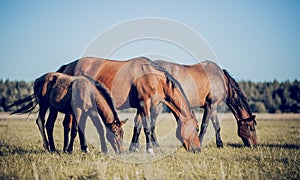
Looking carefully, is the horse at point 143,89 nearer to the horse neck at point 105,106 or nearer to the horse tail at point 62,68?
the horse tail at point 62,68

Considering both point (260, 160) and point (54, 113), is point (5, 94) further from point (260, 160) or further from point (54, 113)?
point (260, 160)

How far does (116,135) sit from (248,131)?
4778 millimetres

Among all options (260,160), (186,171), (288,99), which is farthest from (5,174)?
(288,99)

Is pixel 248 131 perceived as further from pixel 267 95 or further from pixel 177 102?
pixel 267 95

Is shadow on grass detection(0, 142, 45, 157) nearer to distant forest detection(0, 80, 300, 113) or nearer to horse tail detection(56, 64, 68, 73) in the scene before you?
horse tail detection(56, 64, 68, 73)

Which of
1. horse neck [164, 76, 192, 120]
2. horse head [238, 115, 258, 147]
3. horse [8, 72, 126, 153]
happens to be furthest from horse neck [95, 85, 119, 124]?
horse head [238, 115, 258, 147]

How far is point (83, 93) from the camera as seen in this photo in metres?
9.43

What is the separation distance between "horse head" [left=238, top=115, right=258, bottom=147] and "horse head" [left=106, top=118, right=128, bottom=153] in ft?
14.7

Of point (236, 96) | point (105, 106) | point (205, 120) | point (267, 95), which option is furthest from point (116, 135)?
point (267, 95)

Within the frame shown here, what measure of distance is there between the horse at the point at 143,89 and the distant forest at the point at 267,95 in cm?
3938

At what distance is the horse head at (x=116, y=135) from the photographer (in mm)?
8688

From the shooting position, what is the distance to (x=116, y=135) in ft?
28.9

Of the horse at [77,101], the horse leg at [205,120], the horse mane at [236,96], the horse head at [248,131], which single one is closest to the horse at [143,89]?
the horse at [77,101]

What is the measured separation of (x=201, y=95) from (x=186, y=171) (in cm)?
615
